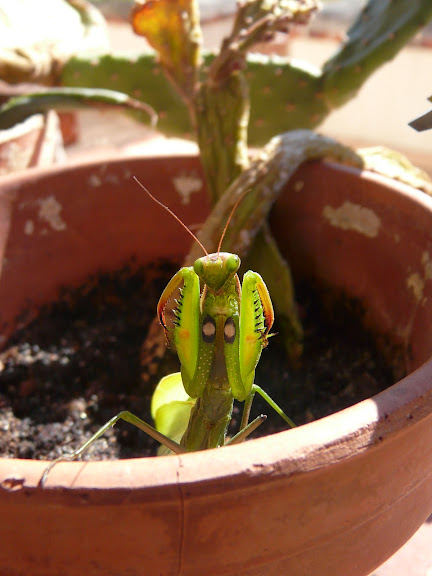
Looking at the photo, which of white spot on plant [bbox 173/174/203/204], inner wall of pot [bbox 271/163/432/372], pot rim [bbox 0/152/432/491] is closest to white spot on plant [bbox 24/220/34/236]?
white spot on plant [bbox 173/174/203/204]

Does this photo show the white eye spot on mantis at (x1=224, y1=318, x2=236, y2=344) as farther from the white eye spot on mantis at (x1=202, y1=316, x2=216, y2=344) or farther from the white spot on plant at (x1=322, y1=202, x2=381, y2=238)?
the white spot on plant at (x1=322, y1=202, x2=381, y2=238)

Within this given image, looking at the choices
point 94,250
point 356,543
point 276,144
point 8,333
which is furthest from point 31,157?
point 356,543

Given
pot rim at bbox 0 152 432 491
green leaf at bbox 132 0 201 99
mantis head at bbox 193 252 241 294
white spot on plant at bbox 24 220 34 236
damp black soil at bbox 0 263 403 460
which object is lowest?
damp black soil at bbox 0 263 403 460

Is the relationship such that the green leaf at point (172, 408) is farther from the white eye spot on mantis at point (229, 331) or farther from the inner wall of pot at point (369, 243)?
the inner wall of pot at point (369, 243)

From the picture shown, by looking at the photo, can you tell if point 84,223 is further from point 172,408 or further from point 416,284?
point 416,284

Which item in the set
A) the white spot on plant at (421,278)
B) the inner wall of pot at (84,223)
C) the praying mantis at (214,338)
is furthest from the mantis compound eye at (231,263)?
the inner wall of pot at (84,223)

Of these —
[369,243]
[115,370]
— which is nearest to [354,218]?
[369,243]

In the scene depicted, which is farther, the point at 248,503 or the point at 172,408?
the point at 172,408
